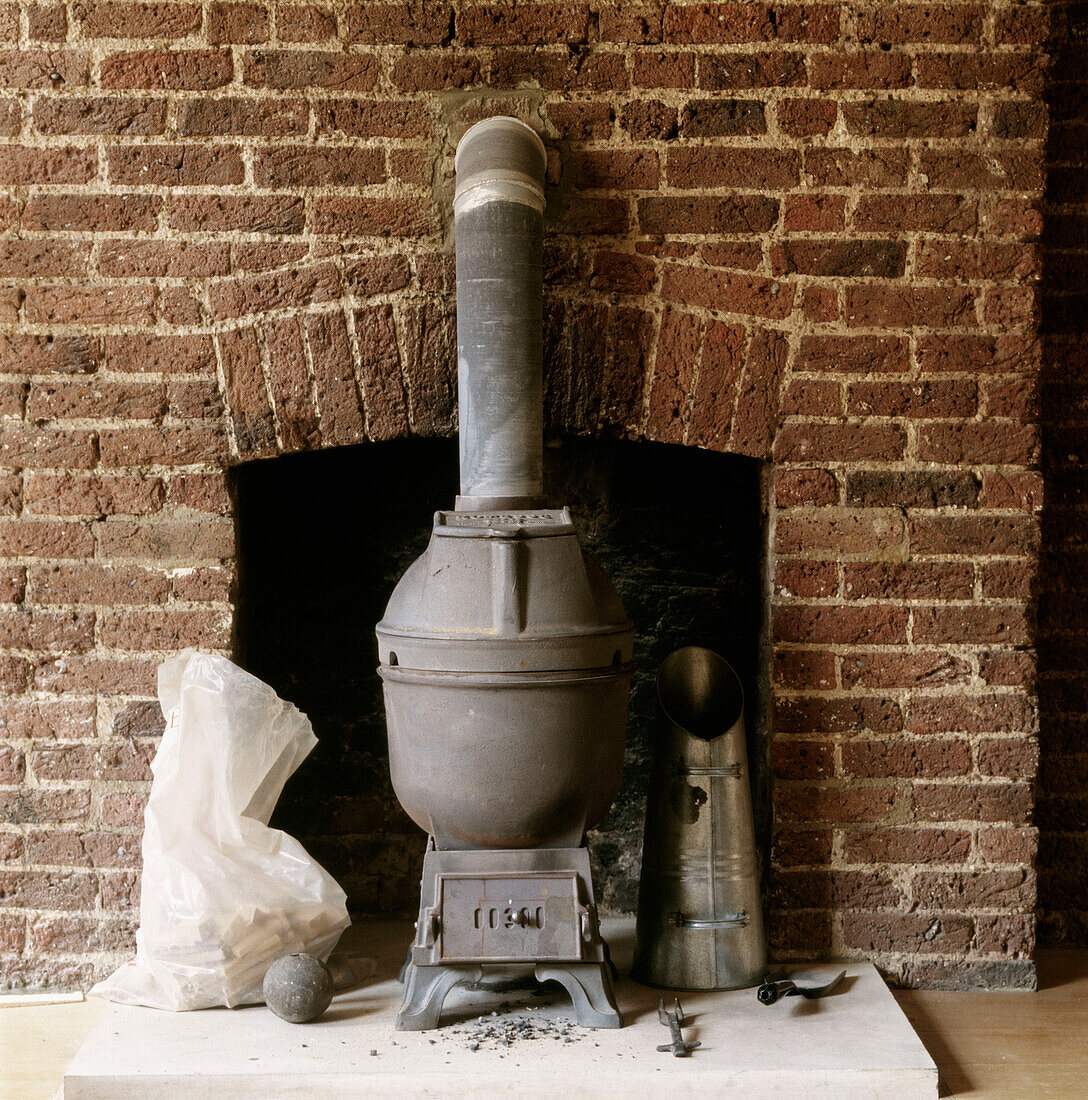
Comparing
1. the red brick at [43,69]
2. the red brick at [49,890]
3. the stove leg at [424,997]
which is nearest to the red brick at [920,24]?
the red brick at [43,69]

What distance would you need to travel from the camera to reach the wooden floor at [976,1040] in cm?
213

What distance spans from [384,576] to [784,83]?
1562 mm

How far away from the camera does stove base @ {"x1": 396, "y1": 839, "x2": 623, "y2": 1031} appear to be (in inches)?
86.4

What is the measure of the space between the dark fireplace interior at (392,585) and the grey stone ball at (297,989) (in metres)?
0.73

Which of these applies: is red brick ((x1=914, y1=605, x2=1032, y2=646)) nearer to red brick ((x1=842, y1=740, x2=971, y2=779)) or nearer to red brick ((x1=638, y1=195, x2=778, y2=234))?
red brick ((x1=842, y1=740, x2=971, y2=779))

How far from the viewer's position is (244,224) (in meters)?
2.49

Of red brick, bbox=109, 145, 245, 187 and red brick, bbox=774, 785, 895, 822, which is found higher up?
red brick, bbox=109, 145, 245, 187

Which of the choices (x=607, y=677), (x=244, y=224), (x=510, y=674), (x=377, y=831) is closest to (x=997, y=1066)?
(x=607, y=677)

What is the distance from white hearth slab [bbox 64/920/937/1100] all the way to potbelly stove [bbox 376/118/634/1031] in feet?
0.31

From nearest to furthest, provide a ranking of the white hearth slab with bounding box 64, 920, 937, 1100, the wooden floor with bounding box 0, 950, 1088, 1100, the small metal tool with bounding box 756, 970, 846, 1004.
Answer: the white hearth slab with bounding box 64, 920, 937, 1100 → the wooden floor with bounding box 0, 950, 1088, 1100 → the small metal tool with bounding box 756, 970, 846, 1004

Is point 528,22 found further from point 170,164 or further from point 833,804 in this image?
point 833,804

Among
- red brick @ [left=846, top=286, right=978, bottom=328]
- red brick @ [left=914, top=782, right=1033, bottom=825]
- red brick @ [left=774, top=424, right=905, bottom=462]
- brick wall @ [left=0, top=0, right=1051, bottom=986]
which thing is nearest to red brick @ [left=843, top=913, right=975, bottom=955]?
brick wall @ [left=0, top=0, right=1051, bottom=986]

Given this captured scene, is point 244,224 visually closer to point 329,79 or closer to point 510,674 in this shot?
point 329,79

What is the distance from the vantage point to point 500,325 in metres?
2.34
